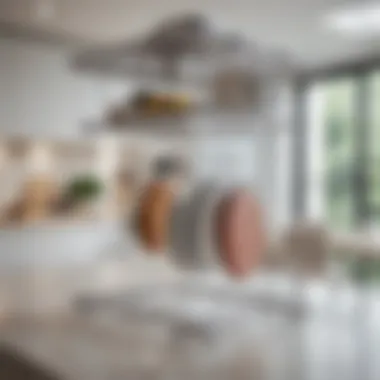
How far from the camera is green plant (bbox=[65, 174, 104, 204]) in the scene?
744 mm

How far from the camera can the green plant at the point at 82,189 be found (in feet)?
2.44

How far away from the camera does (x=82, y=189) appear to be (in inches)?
29.5

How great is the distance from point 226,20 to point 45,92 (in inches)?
10.9

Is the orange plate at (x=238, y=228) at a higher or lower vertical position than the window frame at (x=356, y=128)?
lower

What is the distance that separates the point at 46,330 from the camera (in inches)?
25.3

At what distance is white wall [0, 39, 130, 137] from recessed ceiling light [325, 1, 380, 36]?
342mm

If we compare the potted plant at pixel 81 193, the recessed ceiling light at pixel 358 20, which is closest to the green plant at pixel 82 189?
the potted plant at pixel 81 193

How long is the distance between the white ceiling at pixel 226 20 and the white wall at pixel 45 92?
0.15ft

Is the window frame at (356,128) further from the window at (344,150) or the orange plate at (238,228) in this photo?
the orange plate at (238,228)

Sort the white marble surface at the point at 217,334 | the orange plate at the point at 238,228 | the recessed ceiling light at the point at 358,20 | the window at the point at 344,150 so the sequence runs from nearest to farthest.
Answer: the white marble surface at the point at 217,334 < the orange plate at the point at 238,228 < the window at the point at 344,150 < the recessed ceiling light at the point at 358,20

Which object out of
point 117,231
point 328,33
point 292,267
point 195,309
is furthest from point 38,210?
point 328,33

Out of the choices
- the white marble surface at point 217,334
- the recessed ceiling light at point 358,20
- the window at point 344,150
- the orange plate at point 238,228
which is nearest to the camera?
the white marble surface at point 217,334

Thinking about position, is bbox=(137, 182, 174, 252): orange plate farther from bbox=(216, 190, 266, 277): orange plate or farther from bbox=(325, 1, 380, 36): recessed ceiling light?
bbox=(325, 1, 380, 36): recessed ceiling light

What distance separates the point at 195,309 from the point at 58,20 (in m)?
0.36
